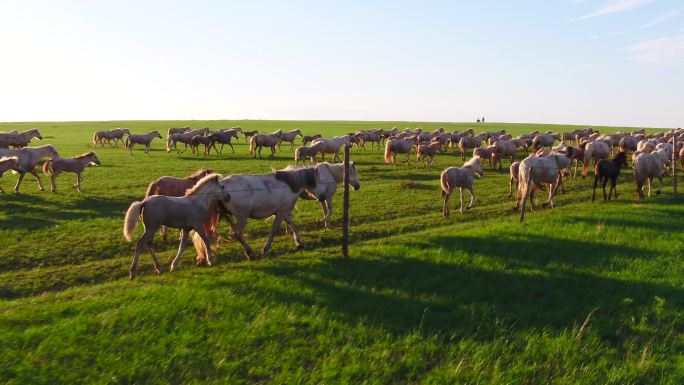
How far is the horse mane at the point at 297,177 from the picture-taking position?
11.5m

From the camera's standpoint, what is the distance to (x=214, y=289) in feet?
26.1

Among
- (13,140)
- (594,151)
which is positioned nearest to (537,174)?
(594,151)

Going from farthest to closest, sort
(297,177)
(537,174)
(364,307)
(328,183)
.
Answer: (537,174) → (328,183) → (297,177) → (364,307)

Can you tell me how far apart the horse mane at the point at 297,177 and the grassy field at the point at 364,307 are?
60.3 inches

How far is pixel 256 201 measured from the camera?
35.2 ft

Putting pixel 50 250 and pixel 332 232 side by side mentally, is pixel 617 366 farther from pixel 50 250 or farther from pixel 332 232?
pixel 50 250

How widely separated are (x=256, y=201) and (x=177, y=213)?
190 cm

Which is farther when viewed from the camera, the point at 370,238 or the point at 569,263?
the point at 370,238

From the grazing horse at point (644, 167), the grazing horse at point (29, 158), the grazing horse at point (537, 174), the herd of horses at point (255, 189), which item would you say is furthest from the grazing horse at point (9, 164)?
the grazing horse at point (644, 167)

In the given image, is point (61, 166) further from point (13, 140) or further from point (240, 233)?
point (13, 140)

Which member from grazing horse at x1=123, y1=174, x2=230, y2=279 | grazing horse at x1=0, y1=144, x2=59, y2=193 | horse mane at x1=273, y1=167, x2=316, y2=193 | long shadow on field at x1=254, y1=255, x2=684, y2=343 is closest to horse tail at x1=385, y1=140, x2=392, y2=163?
horse mane at x1=273, y1=167, x2=316, y2=193

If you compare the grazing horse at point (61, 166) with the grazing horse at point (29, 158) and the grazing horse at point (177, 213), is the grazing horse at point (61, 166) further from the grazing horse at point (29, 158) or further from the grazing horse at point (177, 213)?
the grazing horse at point (177, 213)

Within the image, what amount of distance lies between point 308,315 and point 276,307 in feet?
1.89

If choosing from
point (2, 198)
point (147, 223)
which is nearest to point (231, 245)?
point (147, 223)
